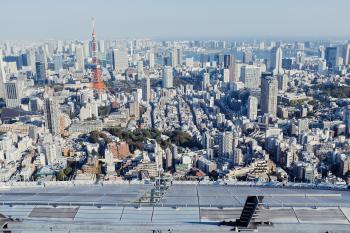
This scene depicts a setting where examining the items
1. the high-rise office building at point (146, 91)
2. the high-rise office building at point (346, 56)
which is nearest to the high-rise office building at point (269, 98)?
the high-rise office building at point (146, 91)

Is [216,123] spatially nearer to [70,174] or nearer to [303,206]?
[70,174]

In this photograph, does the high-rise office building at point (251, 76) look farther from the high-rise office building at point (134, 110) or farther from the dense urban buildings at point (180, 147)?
the high-rise office building at point (134, 110)

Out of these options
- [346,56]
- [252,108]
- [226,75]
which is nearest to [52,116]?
[252,108]

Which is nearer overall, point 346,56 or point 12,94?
point 12,94


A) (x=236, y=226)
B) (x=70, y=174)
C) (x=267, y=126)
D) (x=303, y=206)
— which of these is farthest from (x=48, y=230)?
(x=267, y=126)

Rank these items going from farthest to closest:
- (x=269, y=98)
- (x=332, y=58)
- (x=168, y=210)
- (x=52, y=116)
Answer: (x=332, y=58) → (x=269, y=98) → (x=52, y=116) → (x=168, y=210)

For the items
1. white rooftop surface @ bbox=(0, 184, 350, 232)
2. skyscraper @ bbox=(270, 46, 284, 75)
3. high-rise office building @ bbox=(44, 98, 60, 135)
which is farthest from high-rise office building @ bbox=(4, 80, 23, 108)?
skyscraper @ bbox=(270, 46, 284, 75)

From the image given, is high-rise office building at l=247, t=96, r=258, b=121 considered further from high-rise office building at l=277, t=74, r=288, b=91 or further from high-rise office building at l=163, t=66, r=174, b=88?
high-rise office building at l=163, t=66, r=174, b=88

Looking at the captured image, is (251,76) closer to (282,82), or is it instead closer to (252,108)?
(282,82)
